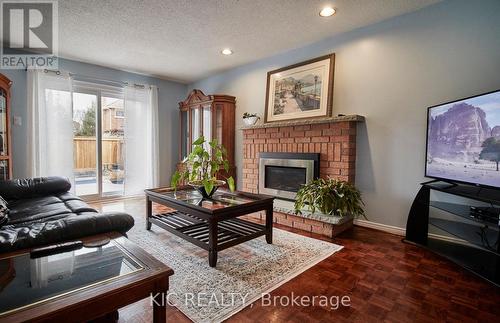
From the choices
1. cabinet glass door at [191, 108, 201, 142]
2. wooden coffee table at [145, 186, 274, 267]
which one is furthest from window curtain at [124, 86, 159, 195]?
wooden coffee table at [145, 186, 274, 267]

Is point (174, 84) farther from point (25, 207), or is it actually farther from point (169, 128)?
point (25, 207)

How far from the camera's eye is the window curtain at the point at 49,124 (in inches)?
142

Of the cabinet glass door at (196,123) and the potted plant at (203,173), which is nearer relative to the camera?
the potted plant at (203,173)

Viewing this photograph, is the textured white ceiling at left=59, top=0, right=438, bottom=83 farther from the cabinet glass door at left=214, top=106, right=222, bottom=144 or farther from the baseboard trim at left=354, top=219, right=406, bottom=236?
the baseboard trim at left=354, top=219, right=406, bottom=236

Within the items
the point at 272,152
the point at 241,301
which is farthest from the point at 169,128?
the point at 241,301

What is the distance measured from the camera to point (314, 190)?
288cm

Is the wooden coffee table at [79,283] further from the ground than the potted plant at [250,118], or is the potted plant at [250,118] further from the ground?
the potted plant at [250,118]

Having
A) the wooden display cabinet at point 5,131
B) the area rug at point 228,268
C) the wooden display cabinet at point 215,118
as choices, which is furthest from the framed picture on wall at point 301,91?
the wooden display cabinet at point 5,131

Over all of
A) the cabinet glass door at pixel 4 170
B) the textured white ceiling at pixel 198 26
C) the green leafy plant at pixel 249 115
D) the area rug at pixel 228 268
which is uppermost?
the textured white ceiling at pixel 198 26

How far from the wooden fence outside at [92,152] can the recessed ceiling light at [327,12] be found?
391cm

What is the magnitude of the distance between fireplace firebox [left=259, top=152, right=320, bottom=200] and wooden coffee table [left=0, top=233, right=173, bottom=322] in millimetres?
2453

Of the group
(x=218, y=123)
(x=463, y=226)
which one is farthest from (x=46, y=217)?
(x=463, y=226)

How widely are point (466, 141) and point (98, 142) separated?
16.6ft

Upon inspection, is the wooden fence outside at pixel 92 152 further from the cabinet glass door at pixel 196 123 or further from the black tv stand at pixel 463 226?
the black tv stand at pixel 463 226
